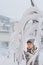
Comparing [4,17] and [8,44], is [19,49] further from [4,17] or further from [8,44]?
[4,17]

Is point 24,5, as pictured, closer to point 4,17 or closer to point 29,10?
point 29,10

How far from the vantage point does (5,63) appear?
1.56m

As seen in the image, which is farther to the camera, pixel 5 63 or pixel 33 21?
pixel 33 21

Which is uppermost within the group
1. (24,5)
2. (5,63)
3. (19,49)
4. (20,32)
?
(24,5)

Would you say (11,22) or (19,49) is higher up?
(11,22)

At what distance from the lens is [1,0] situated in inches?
62.3

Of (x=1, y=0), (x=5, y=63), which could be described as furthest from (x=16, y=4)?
(x=5, y=63)

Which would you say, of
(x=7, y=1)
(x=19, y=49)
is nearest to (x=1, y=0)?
(x=7, y=1)

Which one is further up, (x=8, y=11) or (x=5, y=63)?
(x=8, y=11)

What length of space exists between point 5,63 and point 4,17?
366 millimetres

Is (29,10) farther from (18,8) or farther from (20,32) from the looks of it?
(20,32)

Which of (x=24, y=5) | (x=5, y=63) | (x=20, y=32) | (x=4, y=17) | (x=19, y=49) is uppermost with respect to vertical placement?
(x=24, y=5)

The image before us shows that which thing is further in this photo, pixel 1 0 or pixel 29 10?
pixel 29 10

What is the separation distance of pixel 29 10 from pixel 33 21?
0.34ft
